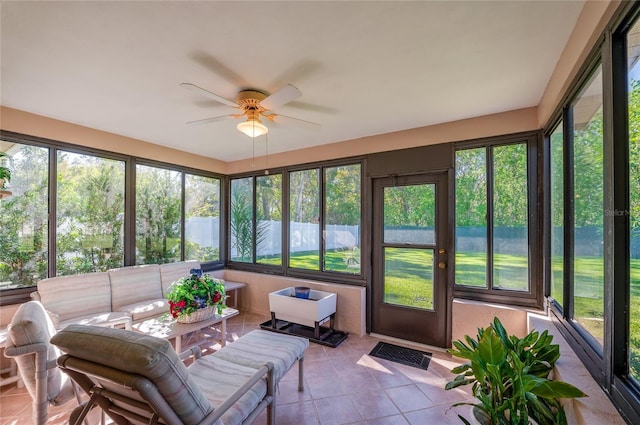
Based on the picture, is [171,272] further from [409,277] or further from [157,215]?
[409,277]

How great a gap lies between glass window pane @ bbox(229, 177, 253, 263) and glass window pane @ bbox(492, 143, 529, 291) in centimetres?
370

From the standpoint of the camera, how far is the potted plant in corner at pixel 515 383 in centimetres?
124

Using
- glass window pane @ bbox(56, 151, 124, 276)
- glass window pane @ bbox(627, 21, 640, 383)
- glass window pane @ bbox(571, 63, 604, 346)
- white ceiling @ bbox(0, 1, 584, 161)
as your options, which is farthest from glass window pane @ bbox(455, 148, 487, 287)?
glass window pane @ bbox(56, 151, 124, 276)

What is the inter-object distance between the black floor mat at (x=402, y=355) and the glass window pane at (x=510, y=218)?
110 centimetres

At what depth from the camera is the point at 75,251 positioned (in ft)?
10.6

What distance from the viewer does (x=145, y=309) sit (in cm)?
312

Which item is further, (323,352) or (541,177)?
(323,352)

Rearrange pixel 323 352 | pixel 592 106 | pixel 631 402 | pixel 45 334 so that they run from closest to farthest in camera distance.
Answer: pixel 631 402 → pixel 592 106 → pixel 45 334 → pixel 323 352

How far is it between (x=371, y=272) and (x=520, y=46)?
2.75 m

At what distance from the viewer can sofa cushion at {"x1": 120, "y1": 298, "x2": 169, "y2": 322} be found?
3037 millimetres

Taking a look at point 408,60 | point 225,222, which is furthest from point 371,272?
point 225,222

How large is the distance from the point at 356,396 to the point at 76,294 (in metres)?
3.10

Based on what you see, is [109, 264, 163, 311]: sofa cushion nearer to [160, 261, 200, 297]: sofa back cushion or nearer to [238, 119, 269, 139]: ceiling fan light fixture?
[160, 261, 200, 297]: sofa back cushion

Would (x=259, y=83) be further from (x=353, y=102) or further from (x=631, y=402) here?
(x=631, y=402)
